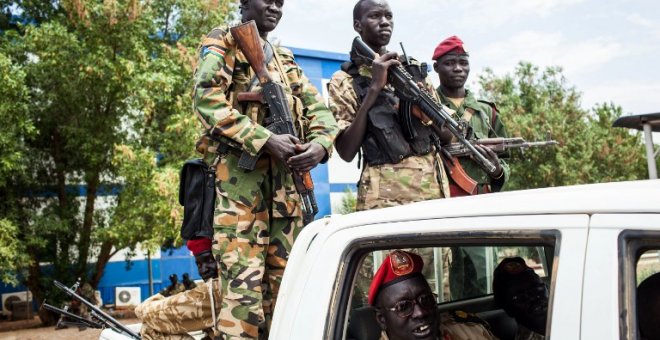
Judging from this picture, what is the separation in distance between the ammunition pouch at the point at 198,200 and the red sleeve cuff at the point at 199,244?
5 cm

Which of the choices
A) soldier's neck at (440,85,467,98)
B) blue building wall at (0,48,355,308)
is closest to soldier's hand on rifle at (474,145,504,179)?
soldier's neck at (440,85,467,98)

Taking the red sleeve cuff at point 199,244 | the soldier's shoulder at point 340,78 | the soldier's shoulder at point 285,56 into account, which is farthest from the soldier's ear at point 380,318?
the soldier's shoulder at point 340,78

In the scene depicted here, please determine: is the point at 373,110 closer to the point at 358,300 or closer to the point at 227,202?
the point at 227,202

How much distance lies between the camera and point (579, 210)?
129cm

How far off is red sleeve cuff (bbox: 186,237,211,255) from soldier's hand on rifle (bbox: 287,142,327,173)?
0.60 meters

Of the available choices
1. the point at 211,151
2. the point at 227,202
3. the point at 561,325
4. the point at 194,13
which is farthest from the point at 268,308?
the point at 194,13

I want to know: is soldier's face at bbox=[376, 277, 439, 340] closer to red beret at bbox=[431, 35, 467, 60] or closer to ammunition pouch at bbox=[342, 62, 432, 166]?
ammunition pouch at bbox=[342, 62, 432, 166]

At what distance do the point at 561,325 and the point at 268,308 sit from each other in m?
1.97

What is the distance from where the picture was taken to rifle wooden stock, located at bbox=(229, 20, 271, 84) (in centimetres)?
308

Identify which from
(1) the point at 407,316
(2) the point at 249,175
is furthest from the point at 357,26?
(1) the point at 407,316

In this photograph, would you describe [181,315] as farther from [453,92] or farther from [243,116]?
[453,92]

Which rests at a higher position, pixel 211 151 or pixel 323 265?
pixel 211 151

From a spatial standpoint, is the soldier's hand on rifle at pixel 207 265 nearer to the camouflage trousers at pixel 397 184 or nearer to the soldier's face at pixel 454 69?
the camouflage trousers at pixel 397 184

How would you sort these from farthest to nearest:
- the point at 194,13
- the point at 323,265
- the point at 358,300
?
the point at 194,13, the point at 358,300, the point at 323,265
